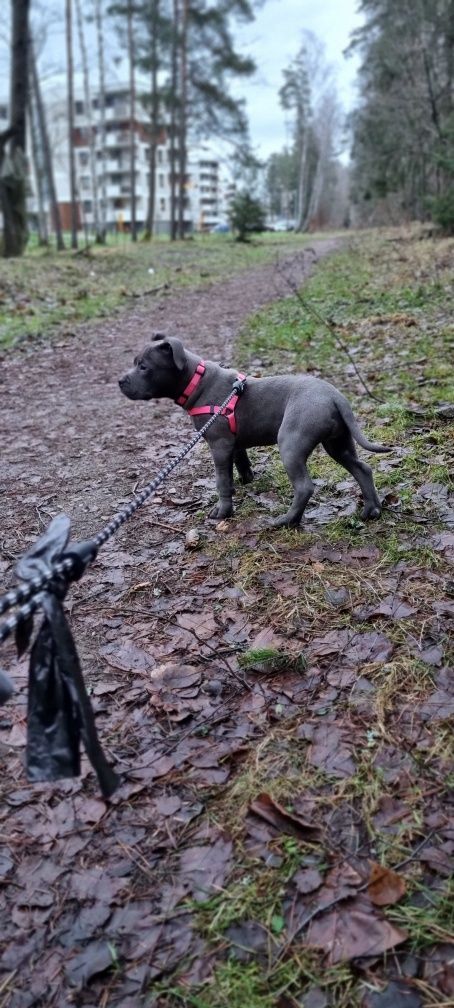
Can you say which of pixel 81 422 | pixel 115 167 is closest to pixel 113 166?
pixel 115 167

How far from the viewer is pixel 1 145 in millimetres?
17859

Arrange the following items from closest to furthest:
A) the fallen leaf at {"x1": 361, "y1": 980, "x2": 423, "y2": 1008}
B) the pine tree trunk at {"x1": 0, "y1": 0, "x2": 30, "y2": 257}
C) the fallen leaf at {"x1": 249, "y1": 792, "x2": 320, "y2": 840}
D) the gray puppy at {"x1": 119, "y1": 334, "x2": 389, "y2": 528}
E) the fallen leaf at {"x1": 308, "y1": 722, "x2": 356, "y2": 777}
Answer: the fallen leaf at {"x1": 361, "y1": 980, "x2": 423, "y2": 1008} → the fallen leaf at {"x1": 249, "y1": 792, "x2": 320, "y2": 840} → the fallen leaf at {"x1": 308, "y1": 722, "x2": 356, "y2": 777} → the gray puppy at {"x1": 119, "y1": 334, "x2": 389, "y2": 528} → the pine tree trunk at {"x1": 0, "y1": 0, "x2": 30, "y2": 257}

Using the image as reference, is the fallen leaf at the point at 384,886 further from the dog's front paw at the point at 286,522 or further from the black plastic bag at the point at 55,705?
the dog's front paw at the point at 286,522

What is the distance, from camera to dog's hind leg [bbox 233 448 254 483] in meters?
4.74

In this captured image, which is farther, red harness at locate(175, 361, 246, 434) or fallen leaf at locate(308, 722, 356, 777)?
red harness at locate(175, 361, 246, 434)

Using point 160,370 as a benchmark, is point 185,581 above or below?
below

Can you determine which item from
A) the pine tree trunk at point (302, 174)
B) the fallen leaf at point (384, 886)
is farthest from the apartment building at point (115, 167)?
Answer: the fallen leaf at point (384, 886)

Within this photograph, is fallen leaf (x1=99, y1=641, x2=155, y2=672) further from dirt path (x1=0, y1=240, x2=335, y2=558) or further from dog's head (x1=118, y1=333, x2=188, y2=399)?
dog's head (x1=118, y1=333, x2=188, y2=399)

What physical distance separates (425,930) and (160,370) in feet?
10.6

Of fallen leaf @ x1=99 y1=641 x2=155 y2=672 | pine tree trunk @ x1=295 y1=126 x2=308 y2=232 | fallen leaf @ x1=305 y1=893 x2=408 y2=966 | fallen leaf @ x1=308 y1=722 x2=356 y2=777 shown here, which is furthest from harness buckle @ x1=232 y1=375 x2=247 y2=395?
pine tree trunk @ x1=295 y1=126 x2=308 y2=232

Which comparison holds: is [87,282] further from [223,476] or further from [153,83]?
[153,83]

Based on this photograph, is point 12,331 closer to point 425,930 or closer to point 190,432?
point 190,432

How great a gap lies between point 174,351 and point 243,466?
1157 millimetres

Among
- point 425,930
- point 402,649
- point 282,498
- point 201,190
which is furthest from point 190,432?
point 201,190
